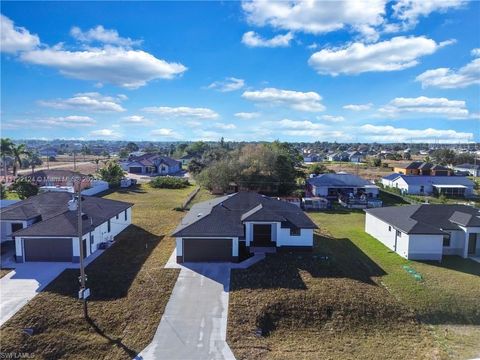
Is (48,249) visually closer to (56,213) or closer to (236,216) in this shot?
(56,213)

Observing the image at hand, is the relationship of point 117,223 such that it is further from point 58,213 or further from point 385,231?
point 385,231

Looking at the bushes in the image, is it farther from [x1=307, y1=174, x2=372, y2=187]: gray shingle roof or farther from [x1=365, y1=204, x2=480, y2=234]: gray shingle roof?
[x1=365, y1=204, x2=480, y2=234]: gray shingle roof

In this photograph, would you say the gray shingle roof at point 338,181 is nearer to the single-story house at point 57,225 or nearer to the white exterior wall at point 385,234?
the white exterior wall at point 385,234

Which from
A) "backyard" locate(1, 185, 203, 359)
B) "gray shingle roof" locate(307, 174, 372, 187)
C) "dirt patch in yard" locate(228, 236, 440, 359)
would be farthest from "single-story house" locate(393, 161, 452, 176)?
"backyard" locate(1, 185, 203, 359)

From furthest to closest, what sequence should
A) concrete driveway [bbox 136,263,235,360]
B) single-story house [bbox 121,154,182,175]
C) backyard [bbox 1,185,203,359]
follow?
single-story house [bbox 121,154,182,175], backyard [bbox 1,185,203,359], concrete driveway [bbox 136,263,235,360]

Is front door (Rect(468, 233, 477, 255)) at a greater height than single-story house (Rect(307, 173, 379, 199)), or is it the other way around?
single-story house (Rect(307, 173, 379, 199))

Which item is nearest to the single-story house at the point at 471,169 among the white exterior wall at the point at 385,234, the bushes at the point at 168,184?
the white exterior wall at the point at 385,234
